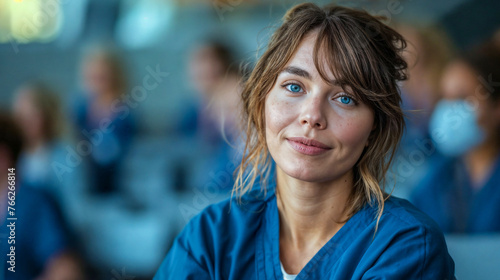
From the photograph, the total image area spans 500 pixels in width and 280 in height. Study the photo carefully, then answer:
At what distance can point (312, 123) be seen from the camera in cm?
94

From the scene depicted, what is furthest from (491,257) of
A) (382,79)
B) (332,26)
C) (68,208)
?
(68,208)

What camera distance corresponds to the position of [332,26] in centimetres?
98

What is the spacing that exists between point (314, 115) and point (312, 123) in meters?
0.02

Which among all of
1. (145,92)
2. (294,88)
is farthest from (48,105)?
(294,88)

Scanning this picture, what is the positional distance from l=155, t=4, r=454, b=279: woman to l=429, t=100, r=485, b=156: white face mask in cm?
85

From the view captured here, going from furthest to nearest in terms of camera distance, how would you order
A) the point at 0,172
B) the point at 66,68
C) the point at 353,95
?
the point at 66,68 < the point at 0,172 < the point at 353,95

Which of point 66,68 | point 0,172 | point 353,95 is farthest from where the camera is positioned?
point 66,68

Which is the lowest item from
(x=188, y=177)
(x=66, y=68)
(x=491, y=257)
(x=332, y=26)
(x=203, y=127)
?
(x=491, y=257)

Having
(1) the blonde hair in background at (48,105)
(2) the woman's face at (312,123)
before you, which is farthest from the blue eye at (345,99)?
(1) the blonde hair in background at (48,105)

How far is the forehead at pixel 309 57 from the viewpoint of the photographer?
958 mm

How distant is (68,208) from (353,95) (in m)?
1.30

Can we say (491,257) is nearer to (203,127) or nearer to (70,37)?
(203,127)

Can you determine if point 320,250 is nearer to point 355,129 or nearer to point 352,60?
point 355,129

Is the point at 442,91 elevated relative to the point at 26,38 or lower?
lower
